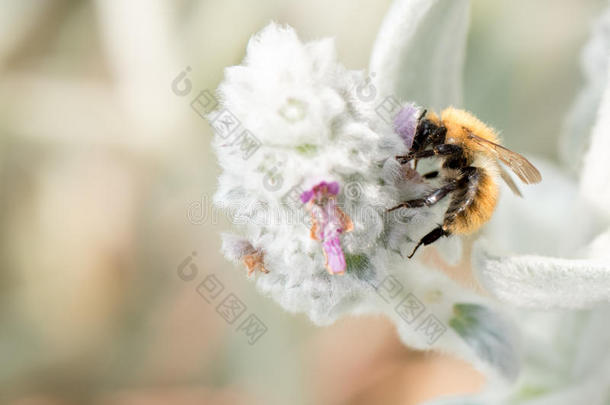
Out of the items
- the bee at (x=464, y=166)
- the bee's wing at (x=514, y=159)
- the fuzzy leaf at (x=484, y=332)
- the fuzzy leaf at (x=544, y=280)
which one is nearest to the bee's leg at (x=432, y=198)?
the bee at (x=464, y=166)

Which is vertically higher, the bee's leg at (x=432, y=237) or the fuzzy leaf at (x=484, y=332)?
the bee's leg at (x=432, y=237)

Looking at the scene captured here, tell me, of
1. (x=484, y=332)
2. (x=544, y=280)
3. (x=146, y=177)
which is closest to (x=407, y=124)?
(x=544, y=280)

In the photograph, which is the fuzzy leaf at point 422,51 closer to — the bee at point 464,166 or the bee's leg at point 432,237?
the bee at point 464,166

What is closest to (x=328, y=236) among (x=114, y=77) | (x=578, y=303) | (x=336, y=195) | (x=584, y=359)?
(x=336, y=195)

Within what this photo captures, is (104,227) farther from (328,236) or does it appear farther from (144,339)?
(328,236)

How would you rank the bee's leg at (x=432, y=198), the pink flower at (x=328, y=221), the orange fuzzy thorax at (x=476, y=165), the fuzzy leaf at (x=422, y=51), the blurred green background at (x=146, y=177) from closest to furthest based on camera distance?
the pink flower at (x=328, y=221) → the bee's leg at (x=432, y=198) → the orange fuzzy thorax at (x=476, y=165) → the fuzzy leaf at (x=422, y=51) → the blurred green background at (x=146, y=177)

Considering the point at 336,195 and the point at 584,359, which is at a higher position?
the point at 336,195

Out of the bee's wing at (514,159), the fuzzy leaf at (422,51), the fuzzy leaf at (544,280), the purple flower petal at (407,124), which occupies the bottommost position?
the fuzzy leaf at (544,280)
